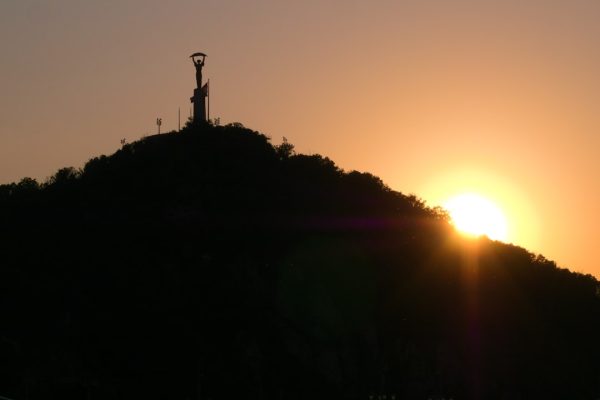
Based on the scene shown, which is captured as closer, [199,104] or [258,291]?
[258,291]

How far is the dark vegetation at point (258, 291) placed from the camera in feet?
215

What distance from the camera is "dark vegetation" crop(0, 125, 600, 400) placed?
215 ft

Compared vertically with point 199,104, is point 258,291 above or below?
below

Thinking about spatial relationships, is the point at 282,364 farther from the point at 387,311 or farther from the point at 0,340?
the point at 0,340

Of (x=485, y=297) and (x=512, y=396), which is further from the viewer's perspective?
(x=485, y=297)

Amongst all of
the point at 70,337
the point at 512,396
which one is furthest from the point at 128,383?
the point at 512,396

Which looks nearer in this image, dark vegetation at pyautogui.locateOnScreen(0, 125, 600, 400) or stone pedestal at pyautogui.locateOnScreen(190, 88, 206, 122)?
dark vegetation at pyautogui.locateOnScreen(0, 125, 600, 400)

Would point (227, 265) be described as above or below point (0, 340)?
above

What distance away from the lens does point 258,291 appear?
7306cm

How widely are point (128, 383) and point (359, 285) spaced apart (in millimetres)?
21141

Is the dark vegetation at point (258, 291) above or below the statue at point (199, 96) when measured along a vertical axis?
below

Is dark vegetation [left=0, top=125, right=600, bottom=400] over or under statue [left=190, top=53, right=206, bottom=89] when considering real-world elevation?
under

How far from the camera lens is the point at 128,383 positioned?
63.5 metres

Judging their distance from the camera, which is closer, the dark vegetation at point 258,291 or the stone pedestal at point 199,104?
the dark vegetation at point 258,291
